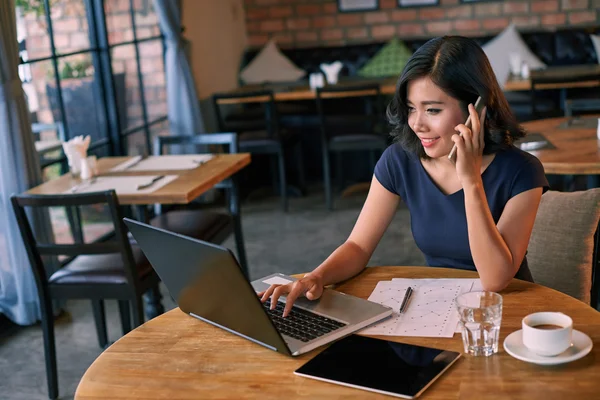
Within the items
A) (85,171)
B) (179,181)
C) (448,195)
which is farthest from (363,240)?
(85,171)

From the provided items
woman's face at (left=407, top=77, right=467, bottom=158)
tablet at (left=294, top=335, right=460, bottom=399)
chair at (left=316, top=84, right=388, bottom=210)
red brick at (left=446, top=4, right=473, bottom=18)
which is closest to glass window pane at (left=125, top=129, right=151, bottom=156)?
chair at (left=316, top=84, right=388, bottom=210)

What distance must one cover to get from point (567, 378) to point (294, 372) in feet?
1.43

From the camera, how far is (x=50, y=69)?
13.8ft

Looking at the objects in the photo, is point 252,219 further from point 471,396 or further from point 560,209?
point 471,396

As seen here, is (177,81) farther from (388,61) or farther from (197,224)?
(197,224)

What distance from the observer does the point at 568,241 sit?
212cm

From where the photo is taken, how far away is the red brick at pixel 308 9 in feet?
21.9

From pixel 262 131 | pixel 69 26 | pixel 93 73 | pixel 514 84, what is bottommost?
pixel 262 131

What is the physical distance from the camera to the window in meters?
4.09

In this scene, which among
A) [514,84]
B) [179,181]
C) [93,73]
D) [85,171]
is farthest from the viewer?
[514,84]

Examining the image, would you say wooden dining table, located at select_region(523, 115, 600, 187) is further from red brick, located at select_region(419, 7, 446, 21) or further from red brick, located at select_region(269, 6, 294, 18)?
red brick, located at select_region(269, 6, 294, 18)

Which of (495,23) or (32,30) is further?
(495,23)

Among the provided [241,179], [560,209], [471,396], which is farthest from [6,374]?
[241,179]

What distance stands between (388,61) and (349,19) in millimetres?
629
